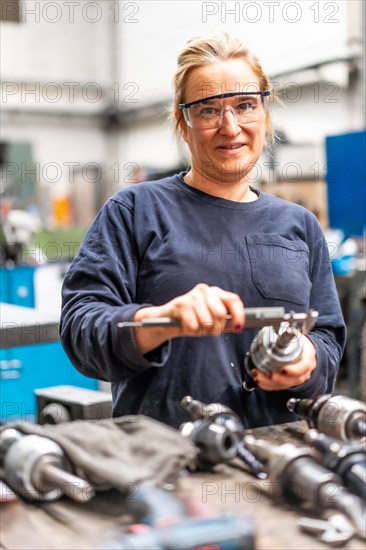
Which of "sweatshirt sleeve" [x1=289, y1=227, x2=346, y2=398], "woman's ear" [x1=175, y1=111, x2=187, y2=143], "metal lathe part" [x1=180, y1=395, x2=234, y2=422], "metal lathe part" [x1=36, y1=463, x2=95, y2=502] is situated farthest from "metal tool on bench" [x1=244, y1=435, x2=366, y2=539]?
"woman's ear" [x1=175, y1=111, x2=187, y2=143]

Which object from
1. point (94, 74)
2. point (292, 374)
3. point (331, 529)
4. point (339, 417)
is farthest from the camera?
point (94, 74)

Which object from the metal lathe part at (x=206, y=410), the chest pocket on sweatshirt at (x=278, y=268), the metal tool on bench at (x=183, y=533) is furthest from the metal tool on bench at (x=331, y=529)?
Answer: the chest pocket on sweatshirt at (x=278, y=268)

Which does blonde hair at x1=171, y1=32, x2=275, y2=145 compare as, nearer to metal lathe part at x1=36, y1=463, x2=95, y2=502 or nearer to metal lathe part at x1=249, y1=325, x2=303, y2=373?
metal lathe part at x1=249, y1=325, x2=303, y2=373

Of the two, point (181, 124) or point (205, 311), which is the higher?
point (181, 124)

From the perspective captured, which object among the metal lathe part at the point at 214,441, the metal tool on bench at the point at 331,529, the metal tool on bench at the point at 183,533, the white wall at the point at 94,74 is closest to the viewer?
the metal tool on bench at the point at 183,533

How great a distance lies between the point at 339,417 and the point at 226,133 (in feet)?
1.70

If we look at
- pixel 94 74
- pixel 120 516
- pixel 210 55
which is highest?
pixel 94 74

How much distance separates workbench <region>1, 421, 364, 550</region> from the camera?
698 mm

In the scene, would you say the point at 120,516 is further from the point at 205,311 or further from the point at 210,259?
the point at 210,259

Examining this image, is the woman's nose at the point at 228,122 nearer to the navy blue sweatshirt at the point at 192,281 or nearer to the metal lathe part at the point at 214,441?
the navy blue sweatshirt at the point at 192,281

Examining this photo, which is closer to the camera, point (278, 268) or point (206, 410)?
point (206, 410)

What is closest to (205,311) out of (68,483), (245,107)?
(68,483)

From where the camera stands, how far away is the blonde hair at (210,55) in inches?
46.8

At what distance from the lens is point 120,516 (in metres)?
0.76
